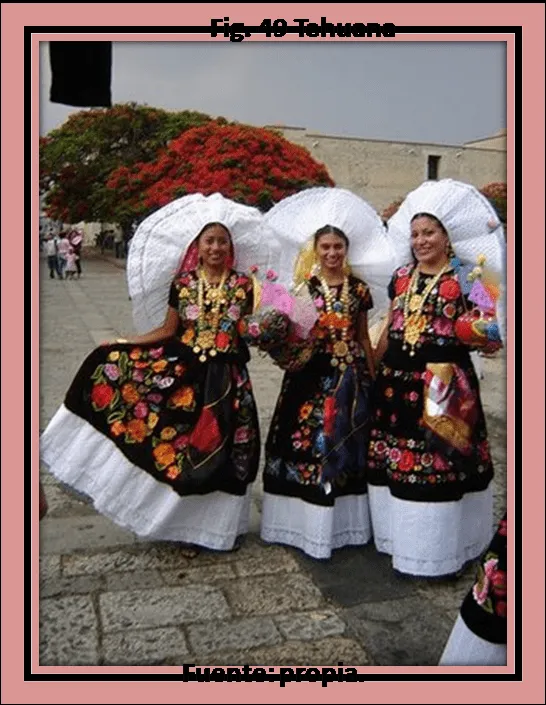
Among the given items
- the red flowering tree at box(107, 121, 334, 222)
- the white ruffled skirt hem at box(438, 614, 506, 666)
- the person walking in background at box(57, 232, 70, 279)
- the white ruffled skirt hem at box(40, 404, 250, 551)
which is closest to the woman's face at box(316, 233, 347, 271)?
the white ruffled skirt hem at box(40, 404, 250, 551)

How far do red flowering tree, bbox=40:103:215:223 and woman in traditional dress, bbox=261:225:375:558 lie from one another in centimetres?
1398

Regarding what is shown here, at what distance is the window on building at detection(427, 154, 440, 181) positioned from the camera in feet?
74.9

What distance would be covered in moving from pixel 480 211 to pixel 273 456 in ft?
5.14

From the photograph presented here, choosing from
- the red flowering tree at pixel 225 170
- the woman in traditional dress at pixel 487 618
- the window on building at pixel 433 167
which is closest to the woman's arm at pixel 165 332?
the woman in traditional dress at pixel 487 618

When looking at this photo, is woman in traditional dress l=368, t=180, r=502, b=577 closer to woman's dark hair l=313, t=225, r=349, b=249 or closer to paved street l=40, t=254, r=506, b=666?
paved street l=40, t=254, r=506, b=666

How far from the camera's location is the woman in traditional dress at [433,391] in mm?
3361

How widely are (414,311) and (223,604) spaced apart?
61.4 inches

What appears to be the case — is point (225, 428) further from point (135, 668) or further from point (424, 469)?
point (135, 668)

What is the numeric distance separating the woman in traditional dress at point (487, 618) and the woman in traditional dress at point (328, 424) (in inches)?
57.1

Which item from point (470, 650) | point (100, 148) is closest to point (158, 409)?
point (470, 650)

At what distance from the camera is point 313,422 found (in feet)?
12.0

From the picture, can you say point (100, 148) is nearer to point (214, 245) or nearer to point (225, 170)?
point (225, 170)

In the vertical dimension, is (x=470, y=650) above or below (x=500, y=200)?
below

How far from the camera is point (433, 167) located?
923 inches
